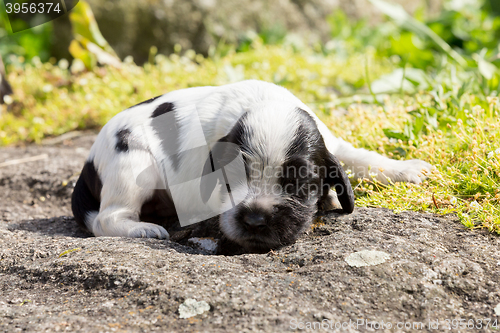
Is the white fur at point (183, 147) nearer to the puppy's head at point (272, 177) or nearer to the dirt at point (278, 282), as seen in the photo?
the puppy's head at point (272, 177)

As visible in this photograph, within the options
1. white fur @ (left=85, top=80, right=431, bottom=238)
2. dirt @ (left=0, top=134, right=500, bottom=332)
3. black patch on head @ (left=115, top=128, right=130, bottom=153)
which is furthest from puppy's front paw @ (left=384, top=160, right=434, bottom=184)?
black patch on head @ (left=115, top=128, right=130, bottom=153)

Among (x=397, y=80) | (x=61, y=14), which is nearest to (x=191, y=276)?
(x=397, y=80)

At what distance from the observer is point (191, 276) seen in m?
2.71

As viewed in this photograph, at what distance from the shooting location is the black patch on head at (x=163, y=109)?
402cm

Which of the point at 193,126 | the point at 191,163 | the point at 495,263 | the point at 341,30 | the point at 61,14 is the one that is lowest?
the point at 495,263

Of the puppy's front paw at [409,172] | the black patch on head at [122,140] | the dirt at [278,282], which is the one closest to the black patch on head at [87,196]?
the black patch on head at [122,140]

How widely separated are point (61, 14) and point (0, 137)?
15.2ft

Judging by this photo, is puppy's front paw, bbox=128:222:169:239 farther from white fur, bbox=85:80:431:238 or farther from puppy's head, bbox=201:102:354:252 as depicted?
puppy's head, bbox=201:102:354:252

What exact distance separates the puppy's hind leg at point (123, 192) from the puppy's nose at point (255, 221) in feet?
3.29

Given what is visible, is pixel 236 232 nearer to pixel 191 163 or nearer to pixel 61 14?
pixel 191 163

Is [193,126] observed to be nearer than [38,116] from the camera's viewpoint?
Yes

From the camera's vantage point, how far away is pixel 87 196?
13.6ft

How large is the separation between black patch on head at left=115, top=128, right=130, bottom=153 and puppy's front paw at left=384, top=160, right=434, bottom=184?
2313 mm

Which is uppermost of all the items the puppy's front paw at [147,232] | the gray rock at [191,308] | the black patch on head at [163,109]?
the black patch on head at [163,109]
